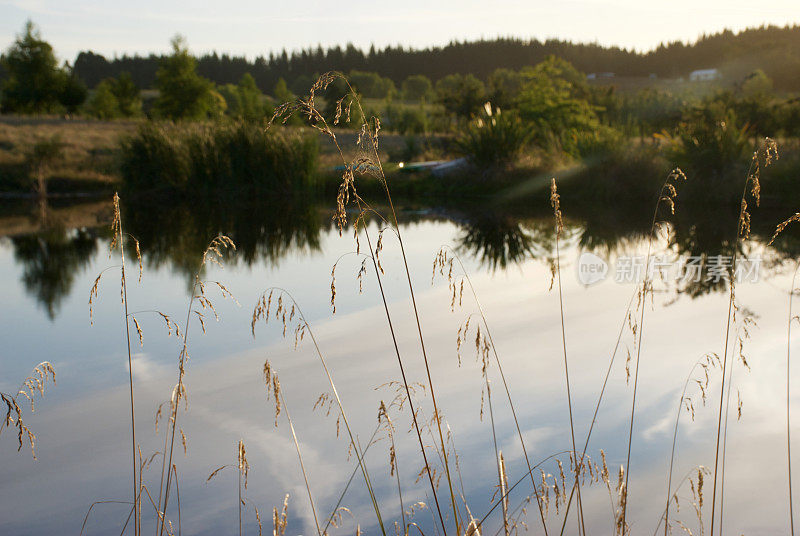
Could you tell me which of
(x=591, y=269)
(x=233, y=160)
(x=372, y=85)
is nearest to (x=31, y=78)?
(x=233, y=160)

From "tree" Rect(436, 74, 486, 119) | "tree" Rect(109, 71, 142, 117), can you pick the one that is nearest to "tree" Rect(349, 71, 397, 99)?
"tree" Rect(109, 71, 142, 117)

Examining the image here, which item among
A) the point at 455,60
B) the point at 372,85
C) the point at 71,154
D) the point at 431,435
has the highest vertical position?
the point at 455,60

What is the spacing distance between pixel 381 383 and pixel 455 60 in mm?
73647

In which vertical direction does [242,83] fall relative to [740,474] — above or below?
above

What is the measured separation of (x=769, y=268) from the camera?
16.5 ft

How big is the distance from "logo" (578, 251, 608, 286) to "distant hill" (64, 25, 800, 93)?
6528cm

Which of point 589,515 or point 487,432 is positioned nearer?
point 589,515

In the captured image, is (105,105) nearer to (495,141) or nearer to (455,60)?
(495,141)

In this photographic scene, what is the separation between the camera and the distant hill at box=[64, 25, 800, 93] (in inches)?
2788

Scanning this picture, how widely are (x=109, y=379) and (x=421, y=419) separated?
147 cm

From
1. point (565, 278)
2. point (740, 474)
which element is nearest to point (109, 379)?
point (740, 474)

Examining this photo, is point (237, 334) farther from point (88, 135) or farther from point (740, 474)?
point (88, 135)

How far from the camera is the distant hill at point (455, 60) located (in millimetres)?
70812

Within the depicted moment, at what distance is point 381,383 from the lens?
9.56 ft
